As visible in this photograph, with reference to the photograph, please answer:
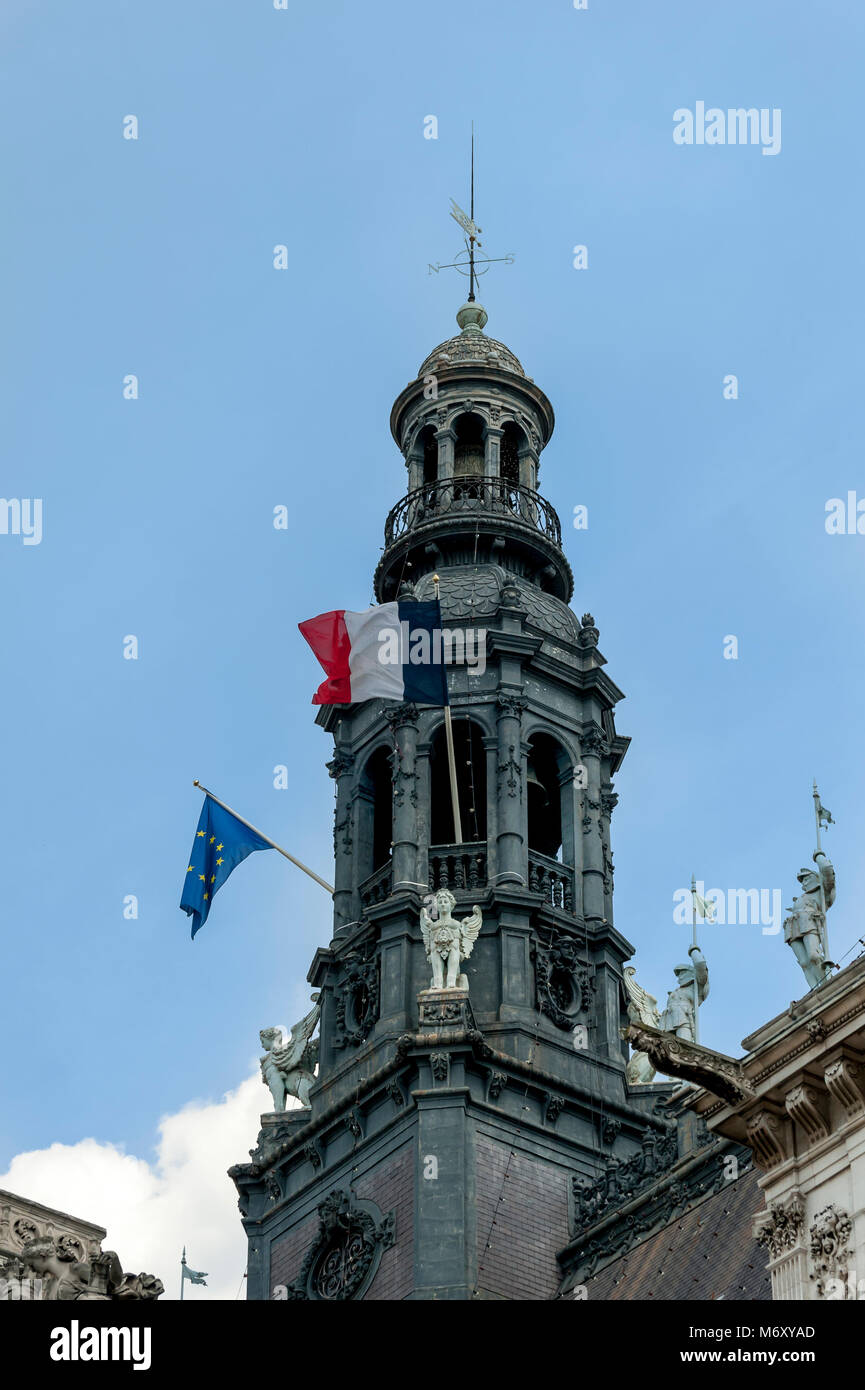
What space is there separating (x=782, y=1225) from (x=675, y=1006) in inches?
1257

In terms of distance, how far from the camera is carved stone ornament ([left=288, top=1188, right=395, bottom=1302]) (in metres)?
68.8

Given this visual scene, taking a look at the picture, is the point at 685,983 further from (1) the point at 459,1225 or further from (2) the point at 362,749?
(2) the point at 362,749

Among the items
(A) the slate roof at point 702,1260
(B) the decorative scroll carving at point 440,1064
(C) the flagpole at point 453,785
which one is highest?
(C) the flagpole at point 453,785

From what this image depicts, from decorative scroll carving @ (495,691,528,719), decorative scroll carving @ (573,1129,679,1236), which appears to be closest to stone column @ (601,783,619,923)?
decorative scroll carving @ (495,691,528,719)

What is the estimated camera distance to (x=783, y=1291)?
4034cm

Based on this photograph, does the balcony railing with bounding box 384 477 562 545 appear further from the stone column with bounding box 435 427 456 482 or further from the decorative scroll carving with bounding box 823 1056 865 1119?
the decorative scroll carving with bounding box 823 1056 865 1119

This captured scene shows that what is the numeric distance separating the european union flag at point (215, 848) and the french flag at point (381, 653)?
14.5 ft

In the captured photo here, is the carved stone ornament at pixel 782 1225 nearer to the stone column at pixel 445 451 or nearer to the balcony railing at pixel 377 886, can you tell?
the balcony railing at pixel 377 886

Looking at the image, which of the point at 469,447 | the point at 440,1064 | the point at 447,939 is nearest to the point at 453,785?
the point at 447,939

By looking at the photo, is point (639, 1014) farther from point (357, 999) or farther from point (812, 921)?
point (812, 921)

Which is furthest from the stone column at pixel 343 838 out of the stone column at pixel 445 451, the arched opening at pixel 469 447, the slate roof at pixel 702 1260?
the slate roof at pixel 702 1260

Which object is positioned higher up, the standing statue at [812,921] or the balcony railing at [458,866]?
the balcony railing at [458,866]

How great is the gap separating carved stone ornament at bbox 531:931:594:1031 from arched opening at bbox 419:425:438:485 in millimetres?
18008

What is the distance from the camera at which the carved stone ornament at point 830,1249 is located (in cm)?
3922
